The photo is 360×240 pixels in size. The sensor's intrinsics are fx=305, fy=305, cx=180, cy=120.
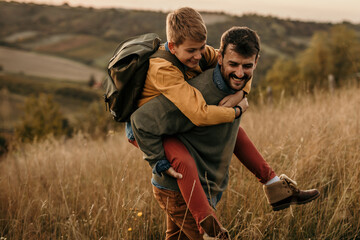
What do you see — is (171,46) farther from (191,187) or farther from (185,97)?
(191,187)

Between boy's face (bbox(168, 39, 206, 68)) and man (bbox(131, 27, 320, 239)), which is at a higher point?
boy's face (bbox(168, 39, 206, 68))

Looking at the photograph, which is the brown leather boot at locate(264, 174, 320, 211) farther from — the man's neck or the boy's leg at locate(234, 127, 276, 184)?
the man's neck

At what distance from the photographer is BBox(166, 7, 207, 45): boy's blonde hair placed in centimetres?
186

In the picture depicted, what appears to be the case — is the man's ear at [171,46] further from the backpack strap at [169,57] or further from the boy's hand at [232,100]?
the boy's hand at [232,100]

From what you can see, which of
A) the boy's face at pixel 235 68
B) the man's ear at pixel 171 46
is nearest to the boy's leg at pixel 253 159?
the boy's face at pixel 235 68

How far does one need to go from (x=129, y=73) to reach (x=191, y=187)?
747mm

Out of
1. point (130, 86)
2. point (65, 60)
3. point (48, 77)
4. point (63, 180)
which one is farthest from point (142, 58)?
point (65, 60)

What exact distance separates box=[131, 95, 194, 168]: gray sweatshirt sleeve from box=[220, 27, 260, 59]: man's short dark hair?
1.63 ft

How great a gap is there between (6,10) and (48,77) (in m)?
30.8

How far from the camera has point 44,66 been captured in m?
50.6

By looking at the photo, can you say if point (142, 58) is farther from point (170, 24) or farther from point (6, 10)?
point (6, 10)

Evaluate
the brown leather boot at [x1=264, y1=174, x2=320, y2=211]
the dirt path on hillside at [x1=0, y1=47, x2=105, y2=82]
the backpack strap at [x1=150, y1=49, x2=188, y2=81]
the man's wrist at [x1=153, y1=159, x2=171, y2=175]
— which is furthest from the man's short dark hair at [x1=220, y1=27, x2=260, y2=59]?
the dirt path on hillside at [x1=0, y1=47, x2=105, y2=82]

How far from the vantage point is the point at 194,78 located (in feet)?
6.22

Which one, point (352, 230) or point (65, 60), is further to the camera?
point (65, 60)
